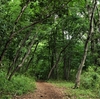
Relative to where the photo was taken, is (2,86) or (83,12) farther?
(83,12)

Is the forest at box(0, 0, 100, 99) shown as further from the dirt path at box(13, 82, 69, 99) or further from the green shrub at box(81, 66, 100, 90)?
the dirt path at box(13, 82, 69, 99)

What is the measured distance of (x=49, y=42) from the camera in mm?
31031

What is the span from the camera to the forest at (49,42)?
929cm

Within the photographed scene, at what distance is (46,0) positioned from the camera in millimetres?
8945

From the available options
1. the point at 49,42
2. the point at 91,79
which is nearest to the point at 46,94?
the point at 91,79

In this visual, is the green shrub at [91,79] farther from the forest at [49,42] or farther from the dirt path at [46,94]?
the dirt path at [46,94]

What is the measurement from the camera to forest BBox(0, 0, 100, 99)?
9289 millimetres

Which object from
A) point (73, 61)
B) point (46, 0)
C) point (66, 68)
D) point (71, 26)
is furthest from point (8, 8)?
point (66, 68)

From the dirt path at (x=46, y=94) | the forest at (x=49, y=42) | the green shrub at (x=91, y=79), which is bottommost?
the dirt path at (x=46, y=94)

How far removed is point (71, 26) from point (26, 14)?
14.3 meters

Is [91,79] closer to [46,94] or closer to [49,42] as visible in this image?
[46,94]

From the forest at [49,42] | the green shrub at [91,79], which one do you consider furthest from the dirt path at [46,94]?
the green shrub at [91,79]

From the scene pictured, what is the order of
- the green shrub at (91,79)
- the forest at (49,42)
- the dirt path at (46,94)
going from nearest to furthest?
the forest at (49,42) < the dirt path at (46,94) < the green shrub at (91,79)

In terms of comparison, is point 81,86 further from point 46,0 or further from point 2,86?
point 46,0
